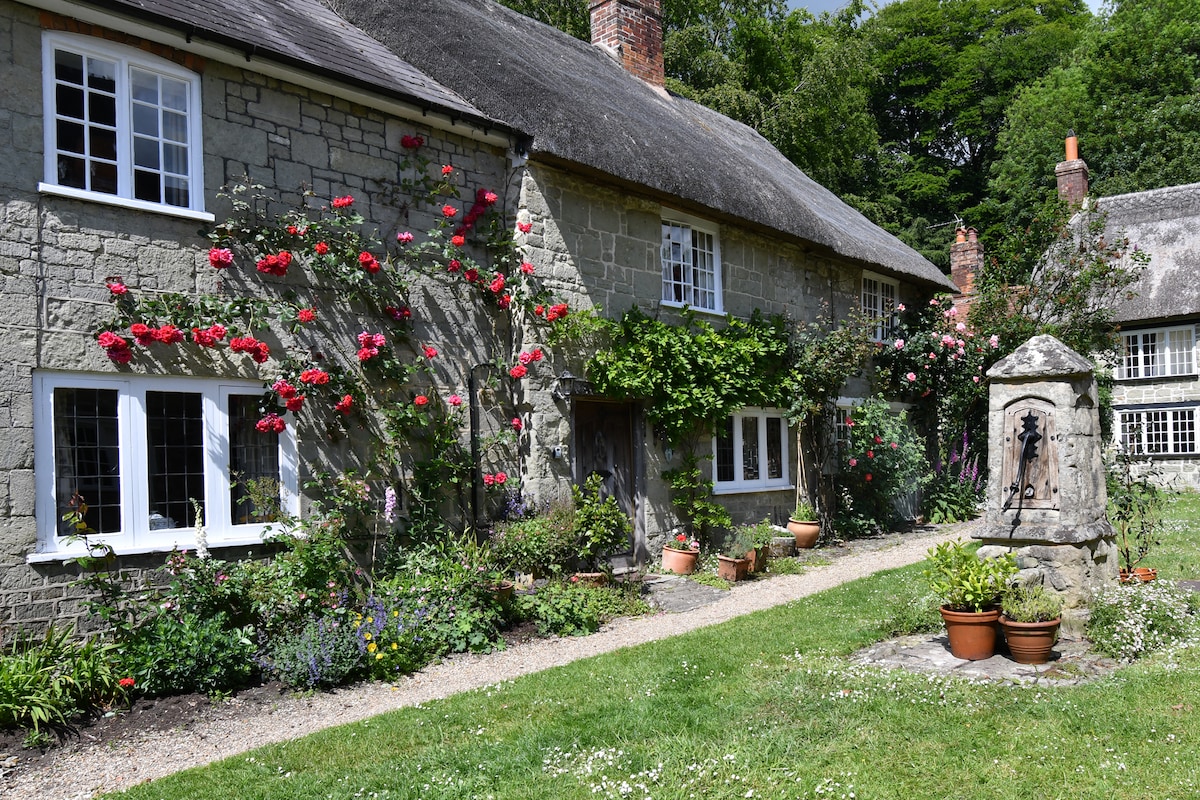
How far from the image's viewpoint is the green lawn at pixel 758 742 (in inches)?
165

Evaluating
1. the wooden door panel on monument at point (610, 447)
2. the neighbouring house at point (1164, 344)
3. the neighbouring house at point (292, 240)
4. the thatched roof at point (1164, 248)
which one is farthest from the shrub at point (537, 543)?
the thatched roof at point (1164, 248)

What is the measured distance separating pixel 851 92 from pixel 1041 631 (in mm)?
23616

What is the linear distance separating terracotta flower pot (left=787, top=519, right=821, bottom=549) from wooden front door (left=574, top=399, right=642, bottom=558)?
3086mm

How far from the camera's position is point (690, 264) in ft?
39.8

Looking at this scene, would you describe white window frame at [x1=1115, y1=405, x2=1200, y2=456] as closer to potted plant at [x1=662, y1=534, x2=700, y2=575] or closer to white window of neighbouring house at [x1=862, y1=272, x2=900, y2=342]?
white window of neighbouring house at [x1=862, y1=272, x2=900, y2=342]

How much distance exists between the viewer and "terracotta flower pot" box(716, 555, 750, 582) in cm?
1058

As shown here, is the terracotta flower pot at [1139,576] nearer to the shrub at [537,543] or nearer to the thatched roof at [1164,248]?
the shrub at [537,543]

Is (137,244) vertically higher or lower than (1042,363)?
higher

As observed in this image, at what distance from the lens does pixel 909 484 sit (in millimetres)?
14742

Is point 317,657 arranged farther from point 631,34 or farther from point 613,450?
point 631,34

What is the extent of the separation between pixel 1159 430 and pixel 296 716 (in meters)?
24.6

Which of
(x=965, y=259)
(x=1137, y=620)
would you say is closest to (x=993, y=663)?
(x=1137, y=620)

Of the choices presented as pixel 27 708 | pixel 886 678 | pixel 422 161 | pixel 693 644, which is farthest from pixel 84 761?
pixel 422 161

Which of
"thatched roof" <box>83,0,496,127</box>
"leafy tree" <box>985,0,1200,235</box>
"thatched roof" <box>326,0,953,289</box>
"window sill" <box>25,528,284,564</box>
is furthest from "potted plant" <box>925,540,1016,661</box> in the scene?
"leafy tree" <box>985,0,1200,235</box>
